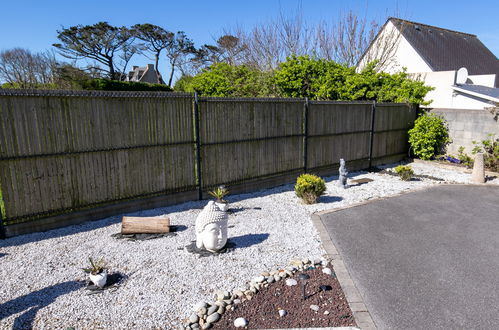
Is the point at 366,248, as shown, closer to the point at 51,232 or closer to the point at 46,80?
the point at 51,232

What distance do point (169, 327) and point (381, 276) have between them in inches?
111

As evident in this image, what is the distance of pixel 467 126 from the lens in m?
11.4

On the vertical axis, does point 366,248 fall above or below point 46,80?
below

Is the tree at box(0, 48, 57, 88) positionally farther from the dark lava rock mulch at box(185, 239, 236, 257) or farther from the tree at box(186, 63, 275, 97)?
the dark lava rock mulch at box(185, 239, 236, 257)

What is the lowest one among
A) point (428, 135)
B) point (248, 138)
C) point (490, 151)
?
point (490, 151)

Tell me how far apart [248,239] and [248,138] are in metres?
3.26

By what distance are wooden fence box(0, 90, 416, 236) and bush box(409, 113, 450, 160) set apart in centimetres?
405

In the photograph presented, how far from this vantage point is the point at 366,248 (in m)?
5.17

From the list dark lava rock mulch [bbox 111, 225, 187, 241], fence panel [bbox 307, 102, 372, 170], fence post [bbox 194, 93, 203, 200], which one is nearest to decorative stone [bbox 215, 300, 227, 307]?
dark lava rock mulch [bbox 111, 225, 187, 241]

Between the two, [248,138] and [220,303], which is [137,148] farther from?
[220,303]

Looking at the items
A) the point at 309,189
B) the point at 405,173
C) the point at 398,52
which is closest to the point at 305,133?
the point at 309,189

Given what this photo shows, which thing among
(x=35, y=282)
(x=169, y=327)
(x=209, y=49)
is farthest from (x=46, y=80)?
(x=169, y=327)

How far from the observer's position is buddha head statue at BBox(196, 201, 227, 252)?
15.3ft

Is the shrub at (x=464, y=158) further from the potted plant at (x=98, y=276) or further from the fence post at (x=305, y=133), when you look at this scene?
the potted plant at (x=98, y=276)
